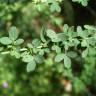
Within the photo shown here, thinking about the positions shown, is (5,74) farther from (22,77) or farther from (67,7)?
(67,7)

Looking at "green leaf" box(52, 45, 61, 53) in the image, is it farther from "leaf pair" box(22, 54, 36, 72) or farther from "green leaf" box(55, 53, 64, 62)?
"leaf pair" box(22, 54, 36, 72)

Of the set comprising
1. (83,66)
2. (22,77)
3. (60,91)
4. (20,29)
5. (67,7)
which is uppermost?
(67,7)

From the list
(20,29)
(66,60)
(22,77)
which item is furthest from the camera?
(22,77)

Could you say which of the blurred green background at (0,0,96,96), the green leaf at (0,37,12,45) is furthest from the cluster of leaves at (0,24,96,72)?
the blurred green background at (0,0,96,96)

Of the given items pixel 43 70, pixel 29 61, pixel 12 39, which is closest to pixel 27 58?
pixel 29 61

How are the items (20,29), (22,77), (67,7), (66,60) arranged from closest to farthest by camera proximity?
(66,60), (67,7), (20,29), (22,77)

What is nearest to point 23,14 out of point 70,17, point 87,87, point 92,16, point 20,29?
point 20,29

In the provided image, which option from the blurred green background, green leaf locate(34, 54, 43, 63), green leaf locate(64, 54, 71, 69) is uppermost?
green leaf locate(34, 54, 43, 63)

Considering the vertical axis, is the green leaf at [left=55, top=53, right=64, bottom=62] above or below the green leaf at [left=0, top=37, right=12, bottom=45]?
below

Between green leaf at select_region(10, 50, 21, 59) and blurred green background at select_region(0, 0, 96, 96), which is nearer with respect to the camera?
green leaf at select_region(10, 50, 21, 59)
